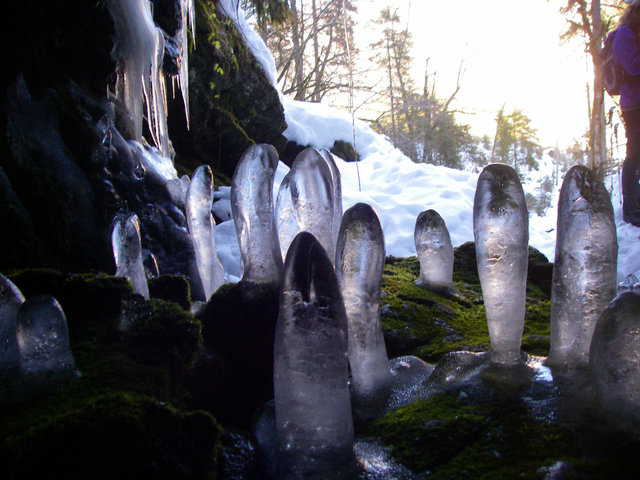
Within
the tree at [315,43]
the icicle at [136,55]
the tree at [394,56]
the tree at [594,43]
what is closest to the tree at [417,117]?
the tree at [394,56]

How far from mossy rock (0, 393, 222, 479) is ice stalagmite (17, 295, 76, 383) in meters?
0.26

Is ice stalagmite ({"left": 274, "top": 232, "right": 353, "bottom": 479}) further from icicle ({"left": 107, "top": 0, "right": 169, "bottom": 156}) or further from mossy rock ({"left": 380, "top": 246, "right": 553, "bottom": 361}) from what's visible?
icicle ({"left": 107, "top": 0, "right": 169, "bottom": 156})

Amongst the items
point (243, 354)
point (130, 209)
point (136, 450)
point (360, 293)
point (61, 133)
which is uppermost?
point (61, 133)

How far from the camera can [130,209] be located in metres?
5.09

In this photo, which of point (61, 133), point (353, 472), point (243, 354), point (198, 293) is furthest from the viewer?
point (198, 293)

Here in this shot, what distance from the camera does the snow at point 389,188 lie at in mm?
8695

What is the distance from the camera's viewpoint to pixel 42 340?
5.75 ft

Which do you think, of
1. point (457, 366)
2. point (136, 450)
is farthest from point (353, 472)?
point (457, 366)

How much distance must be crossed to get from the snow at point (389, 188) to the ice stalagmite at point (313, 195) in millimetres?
4126

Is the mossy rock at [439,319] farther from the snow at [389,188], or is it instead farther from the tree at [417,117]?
the tree at [417,117]

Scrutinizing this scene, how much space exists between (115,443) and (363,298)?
48.7 inches

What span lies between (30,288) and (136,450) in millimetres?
1293

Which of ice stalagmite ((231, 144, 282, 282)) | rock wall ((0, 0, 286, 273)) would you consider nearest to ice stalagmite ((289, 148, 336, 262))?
ice stalagmite ((231, 144, 282, 282))

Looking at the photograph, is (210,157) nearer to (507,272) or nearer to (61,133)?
(61,133)
